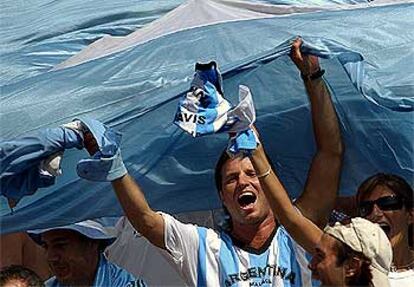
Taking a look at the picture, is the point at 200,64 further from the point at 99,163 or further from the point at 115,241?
the point at 115,241

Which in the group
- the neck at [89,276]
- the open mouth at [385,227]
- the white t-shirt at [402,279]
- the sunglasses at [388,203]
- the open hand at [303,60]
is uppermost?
the open hand at [303,60]

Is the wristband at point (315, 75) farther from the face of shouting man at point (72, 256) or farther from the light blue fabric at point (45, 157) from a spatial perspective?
the face of shouting man at point (72, 256)

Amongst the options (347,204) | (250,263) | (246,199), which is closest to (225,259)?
(250,263)

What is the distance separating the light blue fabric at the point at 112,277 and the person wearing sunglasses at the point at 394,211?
0.74 meters

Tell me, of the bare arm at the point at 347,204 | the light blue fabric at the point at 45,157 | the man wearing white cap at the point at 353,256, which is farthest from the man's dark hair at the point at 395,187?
the light blue fabric at the point at 45,157

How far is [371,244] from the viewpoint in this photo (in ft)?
8.05

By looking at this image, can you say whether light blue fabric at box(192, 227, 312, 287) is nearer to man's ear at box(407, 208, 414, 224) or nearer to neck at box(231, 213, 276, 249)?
neck at box(231, 213, 276, 249)

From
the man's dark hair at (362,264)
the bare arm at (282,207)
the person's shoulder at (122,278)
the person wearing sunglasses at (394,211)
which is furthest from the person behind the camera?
the person's shoulder at (122,278)

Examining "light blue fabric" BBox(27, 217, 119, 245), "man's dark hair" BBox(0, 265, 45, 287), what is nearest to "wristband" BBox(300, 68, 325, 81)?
"light blue fabric" BBox(27, 217, 119, 245)

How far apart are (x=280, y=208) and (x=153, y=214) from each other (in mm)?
348

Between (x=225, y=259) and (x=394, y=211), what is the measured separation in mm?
468

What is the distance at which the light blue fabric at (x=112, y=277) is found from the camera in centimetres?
321

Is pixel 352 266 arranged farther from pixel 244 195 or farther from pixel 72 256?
pixel 72 256

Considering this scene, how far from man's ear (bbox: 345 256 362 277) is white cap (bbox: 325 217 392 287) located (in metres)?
0.02
